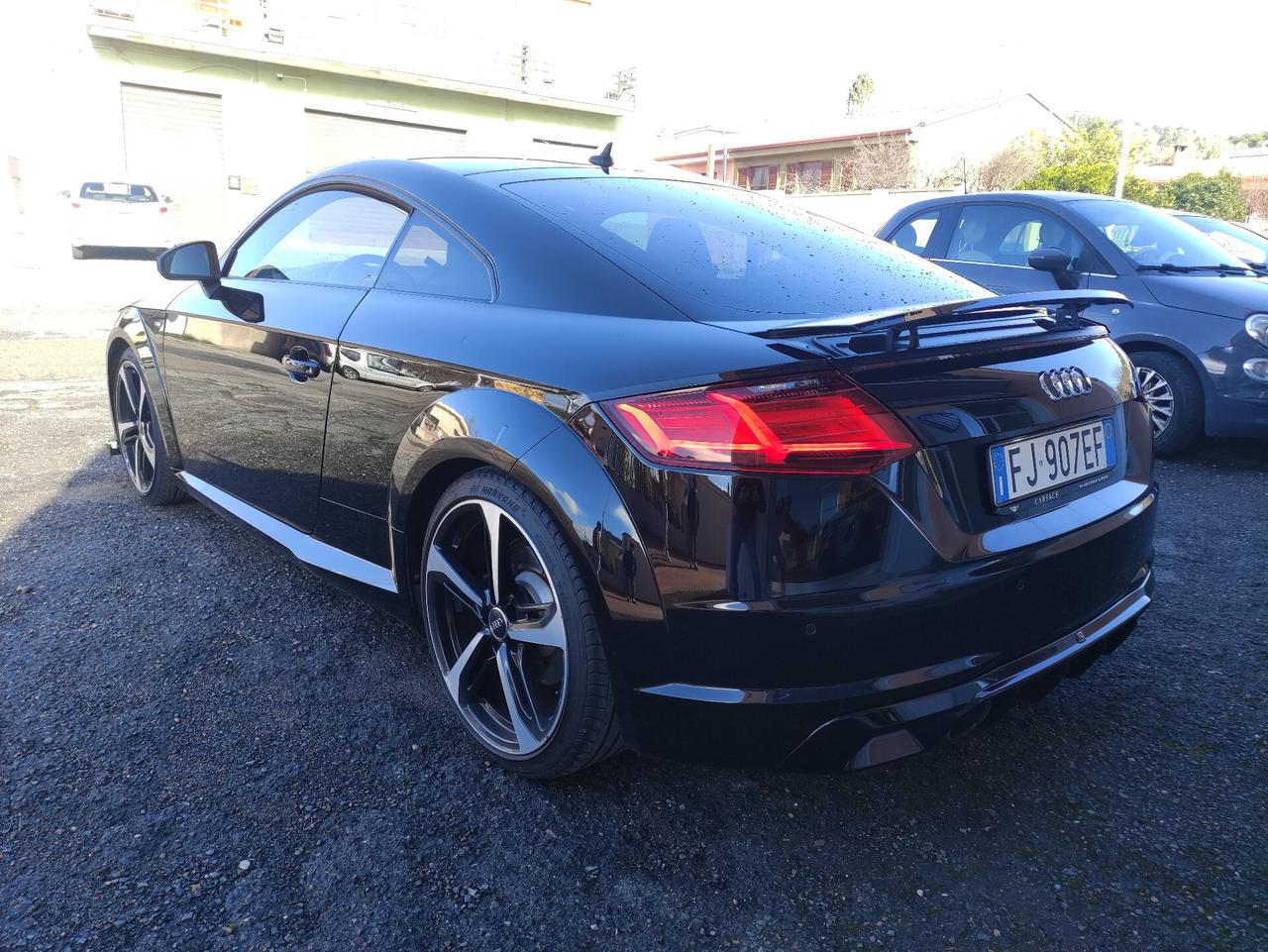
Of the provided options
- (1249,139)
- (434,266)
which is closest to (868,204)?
(434,266)

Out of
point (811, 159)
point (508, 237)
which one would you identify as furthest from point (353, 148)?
point (508, 237)

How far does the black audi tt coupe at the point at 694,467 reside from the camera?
1.71 m

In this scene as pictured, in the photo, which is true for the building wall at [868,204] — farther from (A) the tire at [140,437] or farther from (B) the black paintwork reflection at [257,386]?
(B) the black paintwork reflection at [257,386]

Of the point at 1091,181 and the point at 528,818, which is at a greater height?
the point at 1091,181

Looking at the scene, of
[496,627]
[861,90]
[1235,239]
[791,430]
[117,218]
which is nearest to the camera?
[791,430]

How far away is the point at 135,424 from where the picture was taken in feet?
13.7

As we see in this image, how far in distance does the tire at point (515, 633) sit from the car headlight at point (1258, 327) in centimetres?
477

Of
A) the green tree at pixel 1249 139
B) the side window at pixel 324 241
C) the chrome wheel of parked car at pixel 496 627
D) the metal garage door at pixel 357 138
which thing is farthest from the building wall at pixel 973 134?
the green tree at pixel 1249 139

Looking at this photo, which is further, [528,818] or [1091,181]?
[1091,181]

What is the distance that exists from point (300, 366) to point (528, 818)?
4.68 feet

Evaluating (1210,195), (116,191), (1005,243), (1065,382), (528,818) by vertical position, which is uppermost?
(1210,195)

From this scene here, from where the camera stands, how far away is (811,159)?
121 ft

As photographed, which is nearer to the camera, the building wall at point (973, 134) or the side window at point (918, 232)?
the side window at point (918, 232)

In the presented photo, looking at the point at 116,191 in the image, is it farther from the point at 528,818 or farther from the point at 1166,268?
the point at 528,818
